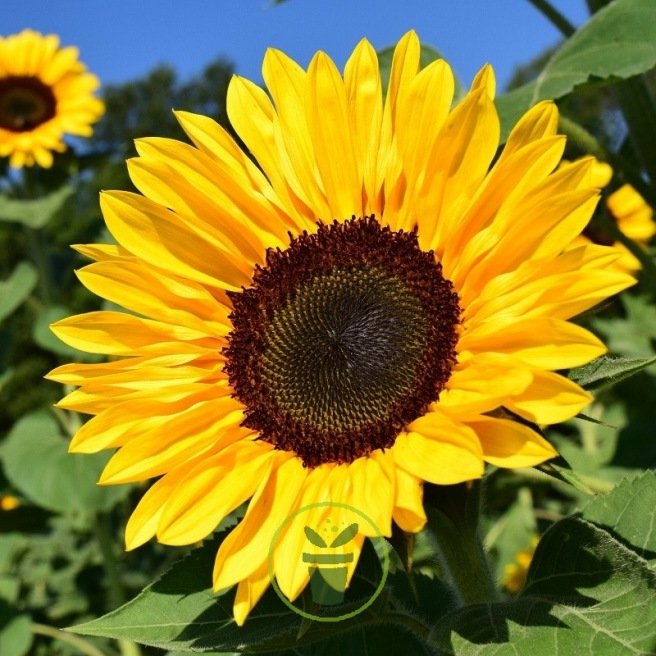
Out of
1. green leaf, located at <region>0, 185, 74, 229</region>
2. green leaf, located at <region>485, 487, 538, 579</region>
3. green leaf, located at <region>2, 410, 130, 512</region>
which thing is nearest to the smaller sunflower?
green leaf, located at <region>485, 487, 538, 579</region>

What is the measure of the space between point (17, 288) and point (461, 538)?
3.17 meters

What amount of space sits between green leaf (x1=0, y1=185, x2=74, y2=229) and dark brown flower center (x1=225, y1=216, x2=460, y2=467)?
2.89 m

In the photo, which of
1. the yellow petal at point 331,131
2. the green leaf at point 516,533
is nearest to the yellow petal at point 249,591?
the yellow petal at point 331,131

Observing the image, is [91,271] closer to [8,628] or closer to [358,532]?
[358,532]

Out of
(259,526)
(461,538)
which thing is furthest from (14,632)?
(461,538)

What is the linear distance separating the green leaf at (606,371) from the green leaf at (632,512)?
0.24 metres

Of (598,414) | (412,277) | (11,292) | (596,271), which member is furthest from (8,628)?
(596,271)

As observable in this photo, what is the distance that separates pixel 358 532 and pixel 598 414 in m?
2.51

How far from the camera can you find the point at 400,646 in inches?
54.0

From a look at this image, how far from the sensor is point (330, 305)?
57.8 inches

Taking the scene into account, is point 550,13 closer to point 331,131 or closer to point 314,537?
point 331,131

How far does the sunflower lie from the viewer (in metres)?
4.14

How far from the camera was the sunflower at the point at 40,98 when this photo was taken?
163 inches

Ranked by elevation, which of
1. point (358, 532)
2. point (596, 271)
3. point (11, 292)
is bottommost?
point (358, 532)
